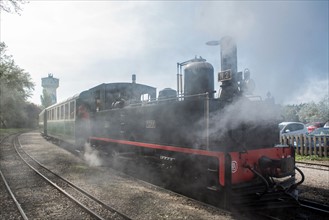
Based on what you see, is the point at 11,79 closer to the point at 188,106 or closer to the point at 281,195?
the point at 188,106

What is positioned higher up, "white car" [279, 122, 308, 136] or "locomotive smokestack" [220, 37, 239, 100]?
"locomotive smokestack" [220, 37, 239, 100]

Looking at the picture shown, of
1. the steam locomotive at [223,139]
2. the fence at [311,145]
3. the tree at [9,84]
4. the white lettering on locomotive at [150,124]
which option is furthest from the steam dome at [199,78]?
the tree at [9,84]

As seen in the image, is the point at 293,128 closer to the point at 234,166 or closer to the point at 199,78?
the point at 199,78

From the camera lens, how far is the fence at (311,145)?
34.5 ft

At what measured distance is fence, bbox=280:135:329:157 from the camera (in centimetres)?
1051

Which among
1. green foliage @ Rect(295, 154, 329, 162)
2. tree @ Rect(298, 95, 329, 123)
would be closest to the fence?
green foliage @ Rect(295, 154, 329, 162)

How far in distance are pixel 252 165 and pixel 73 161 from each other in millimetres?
8217

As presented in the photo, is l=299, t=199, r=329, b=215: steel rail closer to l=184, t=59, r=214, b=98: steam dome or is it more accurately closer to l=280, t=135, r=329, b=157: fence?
l=184, t=59, r=214, b=98: steam dome

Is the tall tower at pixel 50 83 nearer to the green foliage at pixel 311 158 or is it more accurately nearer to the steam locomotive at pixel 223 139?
the green foliage at pixel 311 158

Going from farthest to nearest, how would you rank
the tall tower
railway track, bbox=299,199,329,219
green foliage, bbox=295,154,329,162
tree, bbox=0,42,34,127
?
the tall tower < tree, bbox=0,42,34,127 < green foliage, bbox=295,154,329,162 < railway track, bbox=299,199,329,219

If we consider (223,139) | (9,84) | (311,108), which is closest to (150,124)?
(223,139)

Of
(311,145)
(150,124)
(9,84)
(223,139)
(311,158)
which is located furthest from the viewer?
(9,84)

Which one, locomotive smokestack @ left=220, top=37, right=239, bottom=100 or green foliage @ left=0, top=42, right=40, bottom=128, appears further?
green foliage @ left=0, top=42, right=40, bottom=128

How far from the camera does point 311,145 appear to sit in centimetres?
1112
